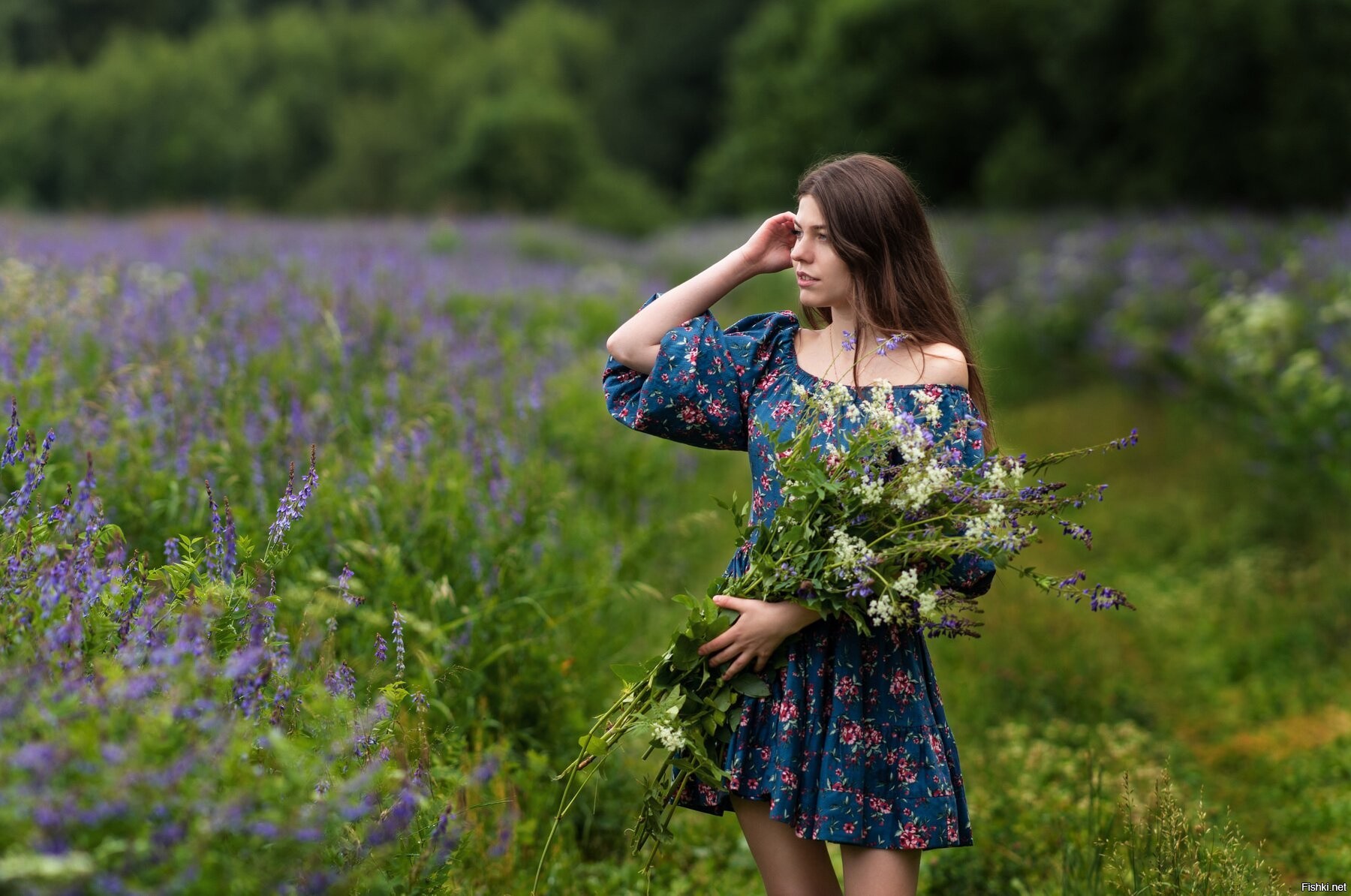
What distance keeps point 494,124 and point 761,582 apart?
2610 centimetres

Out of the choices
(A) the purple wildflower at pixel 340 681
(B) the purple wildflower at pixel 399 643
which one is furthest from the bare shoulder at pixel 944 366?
(A) the purple wildflower at pixel 340 681

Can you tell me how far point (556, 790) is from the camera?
3875mm

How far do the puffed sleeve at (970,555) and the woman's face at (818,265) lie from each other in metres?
0.34

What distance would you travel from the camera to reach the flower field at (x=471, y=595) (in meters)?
1.74

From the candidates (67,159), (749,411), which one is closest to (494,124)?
(67,159)

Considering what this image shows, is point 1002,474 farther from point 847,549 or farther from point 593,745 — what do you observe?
point 593,745

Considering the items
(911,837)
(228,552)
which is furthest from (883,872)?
(228,552)

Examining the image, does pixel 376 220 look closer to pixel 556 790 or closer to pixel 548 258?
pixel 548 258

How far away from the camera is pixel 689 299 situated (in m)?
2.86

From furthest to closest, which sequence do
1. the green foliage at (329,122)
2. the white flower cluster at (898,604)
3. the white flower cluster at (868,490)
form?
the green foliage at (329,122)
the white flower cluster at (868,490)
the white flower cluster at (898,604)

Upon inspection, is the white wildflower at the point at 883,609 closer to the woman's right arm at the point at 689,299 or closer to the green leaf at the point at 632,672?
the green leaf at the point at 632,672

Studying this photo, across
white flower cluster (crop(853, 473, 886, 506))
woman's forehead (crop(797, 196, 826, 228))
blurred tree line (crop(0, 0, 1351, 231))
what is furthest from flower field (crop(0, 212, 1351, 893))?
blurred tree line (crop(0, 0, 1351, 231))

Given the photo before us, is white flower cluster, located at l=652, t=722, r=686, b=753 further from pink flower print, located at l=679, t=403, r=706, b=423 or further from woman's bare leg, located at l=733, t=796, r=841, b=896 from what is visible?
pink flower print, located at l=679, t=403, r=706, b=423

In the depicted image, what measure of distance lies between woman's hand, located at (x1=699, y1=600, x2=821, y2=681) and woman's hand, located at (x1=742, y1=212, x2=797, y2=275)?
781mm
